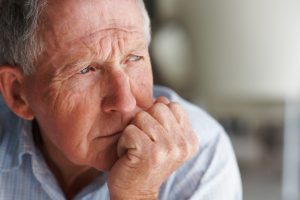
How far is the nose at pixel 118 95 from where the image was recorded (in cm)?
122

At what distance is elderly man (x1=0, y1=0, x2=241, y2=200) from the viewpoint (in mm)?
1211

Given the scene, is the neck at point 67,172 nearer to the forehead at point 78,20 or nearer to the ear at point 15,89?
the ear at point 15,89

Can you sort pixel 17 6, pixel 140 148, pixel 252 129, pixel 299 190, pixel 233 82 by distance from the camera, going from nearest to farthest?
pixel 140 148
pixel 17 6
pixel 299 190
pixel 233 82
pixel 252 129

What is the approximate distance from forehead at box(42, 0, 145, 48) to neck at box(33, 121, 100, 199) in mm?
414

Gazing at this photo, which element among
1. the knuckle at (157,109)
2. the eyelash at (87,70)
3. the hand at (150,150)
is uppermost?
the eyelash at (87,70)

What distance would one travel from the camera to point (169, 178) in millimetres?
1449

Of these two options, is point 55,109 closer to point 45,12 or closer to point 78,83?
point 78,83

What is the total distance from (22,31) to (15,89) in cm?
21

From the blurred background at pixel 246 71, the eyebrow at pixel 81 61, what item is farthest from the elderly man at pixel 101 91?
the blurred background at pixel 246 71

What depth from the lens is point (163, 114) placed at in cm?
122

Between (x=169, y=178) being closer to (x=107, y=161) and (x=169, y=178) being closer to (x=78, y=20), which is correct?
(x=107, y=161)

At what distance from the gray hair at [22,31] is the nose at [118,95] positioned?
192 mm

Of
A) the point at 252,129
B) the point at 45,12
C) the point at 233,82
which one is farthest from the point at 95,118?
the point at 252,129

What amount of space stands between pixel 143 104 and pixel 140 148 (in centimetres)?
14
